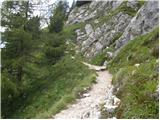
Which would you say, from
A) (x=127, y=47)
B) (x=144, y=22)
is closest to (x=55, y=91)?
(x=127, y=47)

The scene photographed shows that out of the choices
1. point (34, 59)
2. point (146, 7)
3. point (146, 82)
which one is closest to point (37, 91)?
point (34, 59)

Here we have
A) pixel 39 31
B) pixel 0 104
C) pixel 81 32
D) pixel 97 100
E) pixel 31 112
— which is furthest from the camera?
pixel 81 32

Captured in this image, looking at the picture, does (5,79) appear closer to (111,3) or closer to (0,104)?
(0,104)

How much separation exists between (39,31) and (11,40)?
699 cm

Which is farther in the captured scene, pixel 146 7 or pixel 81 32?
pixel 81 32

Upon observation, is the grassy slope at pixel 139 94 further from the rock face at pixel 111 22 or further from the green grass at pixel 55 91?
the rock face at pixel 111 22

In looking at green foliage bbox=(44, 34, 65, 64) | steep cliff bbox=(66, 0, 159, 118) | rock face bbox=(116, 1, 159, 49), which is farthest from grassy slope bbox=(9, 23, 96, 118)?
rock face bbox=(116, 1, 159, 49)

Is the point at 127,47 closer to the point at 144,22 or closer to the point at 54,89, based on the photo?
the point at 144,22

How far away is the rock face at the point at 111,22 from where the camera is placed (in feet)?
137

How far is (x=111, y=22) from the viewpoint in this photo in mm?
60031

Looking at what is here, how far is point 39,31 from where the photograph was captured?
34.5m

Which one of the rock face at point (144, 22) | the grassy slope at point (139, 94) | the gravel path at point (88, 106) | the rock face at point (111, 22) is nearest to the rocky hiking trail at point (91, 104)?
the gravel path at point (88, 106)

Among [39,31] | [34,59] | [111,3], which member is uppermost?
[111,3]

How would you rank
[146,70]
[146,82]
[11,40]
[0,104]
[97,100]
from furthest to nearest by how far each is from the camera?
[11,40], [0,104], [97,100], [146,70], [146,82]
